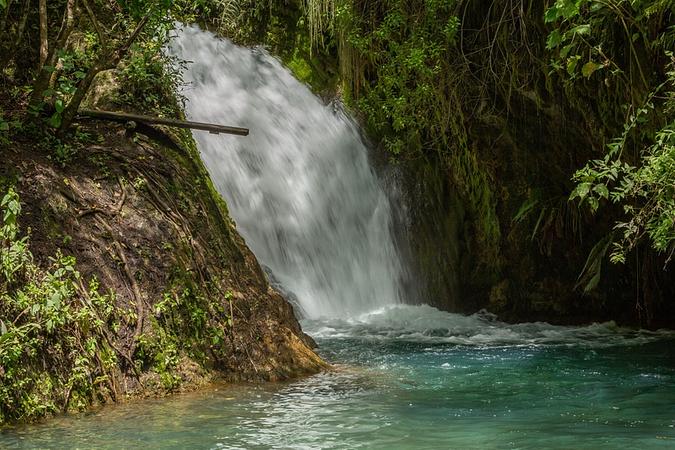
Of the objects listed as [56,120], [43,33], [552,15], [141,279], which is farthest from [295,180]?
[552,15]

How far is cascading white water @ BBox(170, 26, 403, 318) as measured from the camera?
11.2 meters

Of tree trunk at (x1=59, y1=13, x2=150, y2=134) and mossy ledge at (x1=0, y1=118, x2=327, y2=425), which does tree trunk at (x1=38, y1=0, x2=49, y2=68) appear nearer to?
tree trunk at (x1=59, y1=13, x2=150, y2=134)

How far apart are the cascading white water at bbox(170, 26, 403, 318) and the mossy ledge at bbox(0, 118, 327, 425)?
3.35m

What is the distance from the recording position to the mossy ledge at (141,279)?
5.75 meters

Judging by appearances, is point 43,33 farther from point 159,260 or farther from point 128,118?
point 159,260

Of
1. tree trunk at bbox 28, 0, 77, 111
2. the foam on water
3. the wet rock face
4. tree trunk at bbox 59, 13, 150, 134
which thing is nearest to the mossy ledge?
the wet rock face

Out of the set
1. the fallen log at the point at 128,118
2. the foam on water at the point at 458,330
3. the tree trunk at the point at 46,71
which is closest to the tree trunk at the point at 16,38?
the tree trunk at the point at 46,71

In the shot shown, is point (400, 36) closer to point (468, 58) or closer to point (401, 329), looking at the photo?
point (468, 58)

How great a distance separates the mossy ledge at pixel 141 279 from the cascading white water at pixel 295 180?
335 cm

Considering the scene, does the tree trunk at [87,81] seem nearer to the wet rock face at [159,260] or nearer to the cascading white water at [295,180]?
the wet rock face at [159,260]

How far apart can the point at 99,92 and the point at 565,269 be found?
6.84 meters

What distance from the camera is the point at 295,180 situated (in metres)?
11.9

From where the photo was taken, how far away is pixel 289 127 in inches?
492

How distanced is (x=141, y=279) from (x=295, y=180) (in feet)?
18.2
